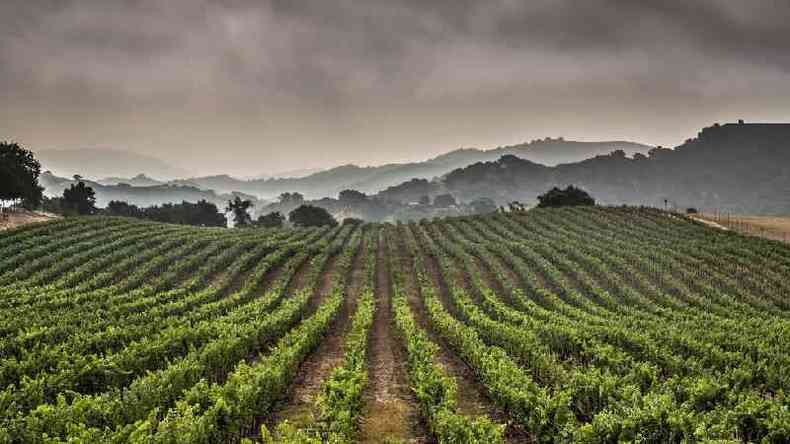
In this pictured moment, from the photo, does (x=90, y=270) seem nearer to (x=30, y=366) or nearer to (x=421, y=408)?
(x=30, y=366)

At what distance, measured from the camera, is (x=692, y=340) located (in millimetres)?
16031

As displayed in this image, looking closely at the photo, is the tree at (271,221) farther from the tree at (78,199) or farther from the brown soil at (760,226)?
the brown soil at (760,226)

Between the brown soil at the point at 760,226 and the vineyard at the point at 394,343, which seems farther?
the brown soil at the point at 760,226

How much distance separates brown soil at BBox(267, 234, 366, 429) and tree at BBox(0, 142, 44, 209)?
4871 cm

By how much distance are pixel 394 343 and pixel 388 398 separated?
6.34 m

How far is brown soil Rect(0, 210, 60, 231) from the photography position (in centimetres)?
4740

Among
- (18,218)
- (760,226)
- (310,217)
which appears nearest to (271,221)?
(310,217)

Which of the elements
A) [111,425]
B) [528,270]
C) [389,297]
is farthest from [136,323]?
[528,270]

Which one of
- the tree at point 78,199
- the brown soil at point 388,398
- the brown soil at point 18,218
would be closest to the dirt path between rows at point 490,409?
the brown soil at point 388,398

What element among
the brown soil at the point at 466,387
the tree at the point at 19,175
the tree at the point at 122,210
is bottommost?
the brown soil at the point at 466,387

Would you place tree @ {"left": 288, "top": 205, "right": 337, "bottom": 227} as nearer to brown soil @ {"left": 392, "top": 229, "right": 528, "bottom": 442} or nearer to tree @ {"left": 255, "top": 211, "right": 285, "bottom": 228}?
tree @ {"left": 255, "top": 211, "right": 285, "bottom": 228}

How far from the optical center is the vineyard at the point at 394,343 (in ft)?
31.9

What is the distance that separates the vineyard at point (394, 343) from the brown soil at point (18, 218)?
3.86 metres

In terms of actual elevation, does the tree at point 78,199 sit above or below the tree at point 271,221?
above
